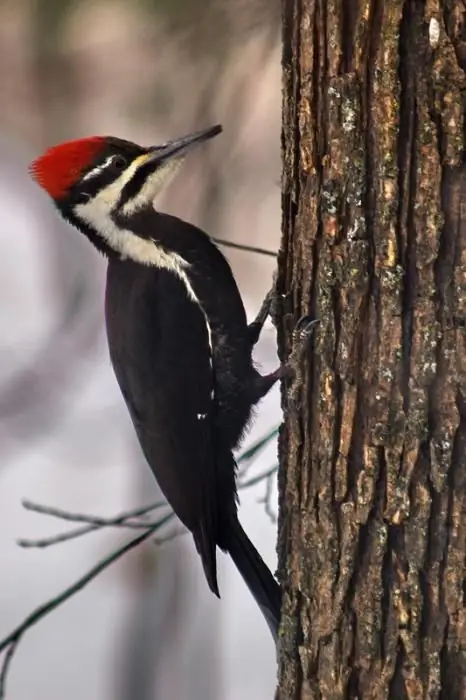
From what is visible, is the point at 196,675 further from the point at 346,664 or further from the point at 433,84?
the point at 433,84

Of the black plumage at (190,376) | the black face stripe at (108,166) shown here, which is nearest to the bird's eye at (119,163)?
the black face stripe at (108,166)

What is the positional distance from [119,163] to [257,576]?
88cm

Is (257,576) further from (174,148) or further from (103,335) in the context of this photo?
(103,335)

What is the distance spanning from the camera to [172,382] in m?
1.57

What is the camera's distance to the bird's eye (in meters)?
1.64

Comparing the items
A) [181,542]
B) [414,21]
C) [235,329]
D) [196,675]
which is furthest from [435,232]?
[196,675]

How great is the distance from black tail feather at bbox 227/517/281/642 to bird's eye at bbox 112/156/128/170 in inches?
30.1

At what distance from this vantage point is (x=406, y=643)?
3.29 feet

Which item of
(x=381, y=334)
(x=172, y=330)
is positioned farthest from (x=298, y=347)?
(x=172, y=330)

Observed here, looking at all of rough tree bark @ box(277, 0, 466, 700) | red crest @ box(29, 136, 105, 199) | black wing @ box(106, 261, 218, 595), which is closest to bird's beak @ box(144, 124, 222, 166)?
red crest @ box(29, 136, 105, 199)

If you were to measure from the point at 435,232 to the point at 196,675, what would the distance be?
1847 millimetres

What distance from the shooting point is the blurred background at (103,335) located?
1.98 metres

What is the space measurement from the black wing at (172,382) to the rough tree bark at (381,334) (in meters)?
0.48

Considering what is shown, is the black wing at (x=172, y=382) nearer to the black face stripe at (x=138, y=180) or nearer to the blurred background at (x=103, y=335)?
the black face stripe at (x=138, y=180)
